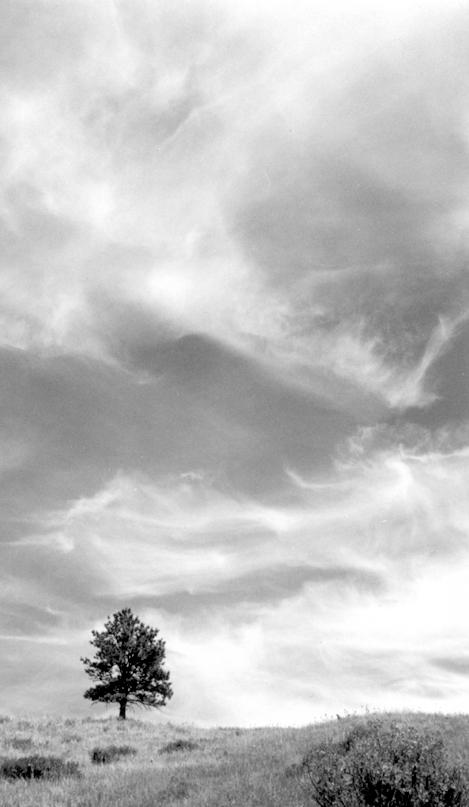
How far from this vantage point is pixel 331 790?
925cm

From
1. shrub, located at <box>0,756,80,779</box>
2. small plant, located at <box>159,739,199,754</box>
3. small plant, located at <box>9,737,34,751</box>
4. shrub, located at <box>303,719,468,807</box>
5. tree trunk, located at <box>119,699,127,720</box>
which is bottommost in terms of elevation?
shrub, located at <box>0,756,80,779</box>

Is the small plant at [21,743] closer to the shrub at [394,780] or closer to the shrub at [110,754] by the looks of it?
the shrub at [110,754]

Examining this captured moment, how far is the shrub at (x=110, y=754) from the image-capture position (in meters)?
19.4

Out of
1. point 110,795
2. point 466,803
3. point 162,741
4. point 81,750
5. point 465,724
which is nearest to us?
point 466,803

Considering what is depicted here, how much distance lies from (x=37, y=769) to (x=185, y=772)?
4293 mm

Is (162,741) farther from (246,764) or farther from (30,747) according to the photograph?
(246,764)

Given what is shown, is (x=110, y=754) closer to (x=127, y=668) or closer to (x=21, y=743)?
(x=21, y=743)

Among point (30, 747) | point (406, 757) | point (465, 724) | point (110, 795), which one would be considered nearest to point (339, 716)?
Answer: point (465, 724)

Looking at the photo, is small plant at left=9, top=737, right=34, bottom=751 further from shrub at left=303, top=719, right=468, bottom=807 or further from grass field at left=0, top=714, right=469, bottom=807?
shrub at left=303, top=719, right=468, bottom=807

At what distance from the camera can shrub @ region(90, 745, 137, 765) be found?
765 inches

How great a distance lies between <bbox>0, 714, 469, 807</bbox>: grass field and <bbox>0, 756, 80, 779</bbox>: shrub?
1.85ft

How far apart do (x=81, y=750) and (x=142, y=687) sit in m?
20.0

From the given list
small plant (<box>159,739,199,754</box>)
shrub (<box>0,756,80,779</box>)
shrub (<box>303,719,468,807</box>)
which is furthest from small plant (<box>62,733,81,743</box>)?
shrub (<box>303,719,468,807</box>)

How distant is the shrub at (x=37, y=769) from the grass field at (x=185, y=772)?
565 mm
